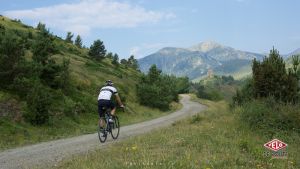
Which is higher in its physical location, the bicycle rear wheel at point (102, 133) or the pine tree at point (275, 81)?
the pine tree at point (275, 81)

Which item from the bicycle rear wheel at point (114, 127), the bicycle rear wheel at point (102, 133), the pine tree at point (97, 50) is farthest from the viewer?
the pine tree at point (97, 50)

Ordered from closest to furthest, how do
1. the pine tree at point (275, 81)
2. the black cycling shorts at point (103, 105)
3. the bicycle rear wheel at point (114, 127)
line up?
the black cycling shorts at point (103, 105) < the bicycle rear wheel at point (114, 127) < the pine tree at point (275, 81)

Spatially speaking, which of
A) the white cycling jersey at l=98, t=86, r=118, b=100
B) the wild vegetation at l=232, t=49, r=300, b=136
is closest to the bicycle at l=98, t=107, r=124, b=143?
the white cycling jersey at l=98, t=86, r=118, b=100

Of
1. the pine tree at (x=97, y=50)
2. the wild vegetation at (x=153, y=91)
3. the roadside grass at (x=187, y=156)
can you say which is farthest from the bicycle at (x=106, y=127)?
the pine tree at (x=97, y=50)

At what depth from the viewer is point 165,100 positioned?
70.4m

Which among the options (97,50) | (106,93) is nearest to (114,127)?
(106,93)

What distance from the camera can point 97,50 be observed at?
90375mm

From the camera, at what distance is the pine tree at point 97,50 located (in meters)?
89.8

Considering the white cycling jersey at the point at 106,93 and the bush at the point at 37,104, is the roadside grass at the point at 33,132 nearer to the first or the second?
the bush at the point at 37,104

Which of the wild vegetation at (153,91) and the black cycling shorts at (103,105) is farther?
the wild vegetation at (153,91)

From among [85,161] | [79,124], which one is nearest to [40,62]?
[79,124]

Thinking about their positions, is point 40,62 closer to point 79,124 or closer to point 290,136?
point 79,124

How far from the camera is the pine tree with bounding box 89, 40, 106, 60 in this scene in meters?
89.8

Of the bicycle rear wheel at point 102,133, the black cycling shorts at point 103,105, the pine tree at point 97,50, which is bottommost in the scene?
the bicycle rear wheel at point 102,133
